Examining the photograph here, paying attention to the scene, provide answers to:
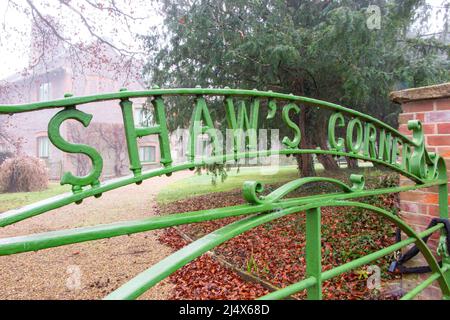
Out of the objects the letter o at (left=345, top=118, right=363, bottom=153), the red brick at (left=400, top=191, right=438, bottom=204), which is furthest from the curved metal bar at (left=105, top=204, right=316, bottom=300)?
the red brick at (left=400, top=191, right=438, bottom=204)

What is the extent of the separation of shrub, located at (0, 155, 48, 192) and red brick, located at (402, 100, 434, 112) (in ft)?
37.7

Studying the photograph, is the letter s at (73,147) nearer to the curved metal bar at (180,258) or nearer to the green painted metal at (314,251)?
the curved metal bar at (180,258)

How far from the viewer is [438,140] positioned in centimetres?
210

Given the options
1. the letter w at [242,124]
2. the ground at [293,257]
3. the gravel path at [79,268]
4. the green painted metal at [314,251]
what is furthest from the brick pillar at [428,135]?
the gravel path at [79,268]

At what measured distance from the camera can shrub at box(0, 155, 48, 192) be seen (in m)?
10.7

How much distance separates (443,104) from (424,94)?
0.13m

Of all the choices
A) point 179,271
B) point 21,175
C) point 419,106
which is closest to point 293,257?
point 179,271

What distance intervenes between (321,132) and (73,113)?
881cm

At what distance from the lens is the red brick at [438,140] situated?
2.06 metres

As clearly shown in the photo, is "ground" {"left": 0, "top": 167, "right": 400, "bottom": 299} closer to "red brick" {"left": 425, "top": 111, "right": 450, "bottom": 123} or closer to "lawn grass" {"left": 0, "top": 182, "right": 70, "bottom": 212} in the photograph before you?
"red brick" {"left": 425, "top": 111, "right": 450, "bottom": 123}

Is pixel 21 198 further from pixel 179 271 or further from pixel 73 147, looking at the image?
pixel 73 147

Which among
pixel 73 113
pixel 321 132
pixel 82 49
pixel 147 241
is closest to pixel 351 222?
pixel 147 241

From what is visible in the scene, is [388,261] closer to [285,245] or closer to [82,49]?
[285,245]
